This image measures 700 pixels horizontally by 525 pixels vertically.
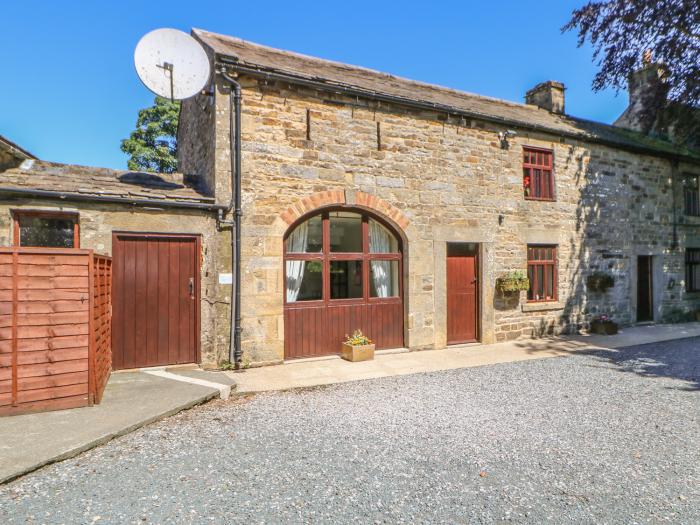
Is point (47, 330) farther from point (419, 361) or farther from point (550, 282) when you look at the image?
point (550, 282)

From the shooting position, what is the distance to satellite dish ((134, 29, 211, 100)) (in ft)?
21.8

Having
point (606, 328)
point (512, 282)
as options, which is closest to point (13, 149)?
point (512, 282)

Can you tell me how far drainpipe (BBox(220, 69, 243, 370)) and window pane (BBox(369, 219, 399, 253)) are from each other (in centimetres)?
276

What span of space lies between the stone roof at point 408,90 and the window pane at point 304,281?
3449 mm

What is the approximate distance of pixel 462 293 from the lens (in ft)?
29.8

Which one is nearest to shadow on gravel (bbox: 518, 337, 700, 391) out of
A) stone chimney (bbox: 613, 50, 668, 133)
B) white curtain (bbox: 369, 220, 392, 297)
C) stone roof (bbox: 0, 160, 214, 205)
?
white curtain (bbox: 369, 220, 392, 297)

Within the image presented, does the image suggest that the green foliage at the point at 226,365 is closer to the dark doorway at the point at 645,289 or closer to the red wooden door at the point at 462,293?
the red wooden door at the point at 462,293

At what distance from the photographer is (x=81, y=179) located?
6.55 meters

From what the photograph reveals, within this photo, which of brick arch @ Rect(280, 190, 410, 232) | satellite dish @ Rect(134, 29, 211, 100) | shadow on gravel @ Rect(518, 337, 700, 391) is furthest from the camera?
brick arch @ Rect(280, 190, 410, 232)

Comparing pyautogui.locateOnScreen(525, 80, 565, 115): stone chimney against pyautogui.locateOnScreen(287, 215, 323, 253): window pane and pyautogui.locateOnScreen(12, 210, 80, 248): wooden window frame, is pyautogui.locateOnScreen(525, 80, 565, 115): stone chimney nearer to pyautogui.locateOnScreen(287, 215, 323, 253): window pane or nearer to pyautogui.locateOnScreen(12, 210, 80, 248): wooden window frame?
pyautogui.locateOnScreen(287, 215, 323, 253): window pane

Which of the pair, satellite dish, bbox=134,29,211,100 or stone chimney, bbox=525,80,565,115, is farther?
stone chimney, bbox=525,80,565,115

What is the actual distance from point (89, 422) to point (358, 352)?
4.44 metres

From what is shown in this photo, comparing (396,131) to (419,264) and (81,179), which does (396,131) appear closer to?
(419,264)

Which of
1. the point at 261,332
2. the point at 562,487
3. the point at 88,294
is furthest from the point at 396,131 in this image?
the point at 562,487
